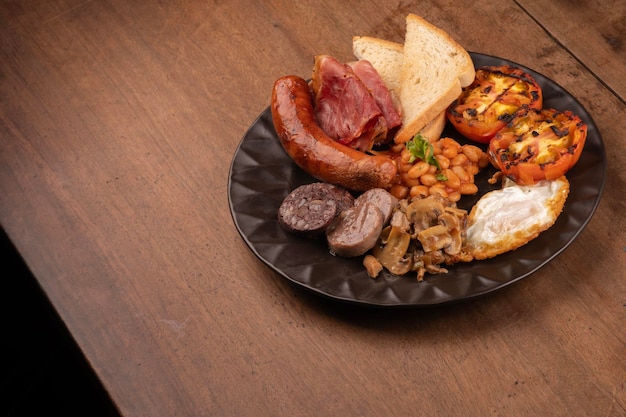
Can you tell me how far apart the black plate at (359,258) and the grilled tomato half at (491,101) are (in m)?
0.09

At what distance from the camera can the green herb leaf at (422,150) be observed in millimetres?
2189

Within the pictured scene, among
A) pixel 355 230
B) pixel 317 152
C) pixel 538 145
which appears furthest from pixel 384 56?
pixel 355 230

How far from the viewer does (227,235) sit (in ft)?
7.57

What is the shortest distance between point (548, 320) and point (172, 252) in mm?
1190

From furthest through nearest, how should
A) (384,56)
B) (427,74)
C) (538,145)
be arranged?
(384,56)
(427,74)
(538,145)

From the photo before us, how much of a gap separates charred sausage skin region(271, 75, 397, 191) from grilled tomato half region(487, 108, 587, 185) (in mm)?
350

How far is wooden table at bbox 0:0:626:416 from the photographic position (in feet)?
6.34

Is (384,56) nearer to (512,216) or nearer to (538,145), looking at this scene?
(538,145)

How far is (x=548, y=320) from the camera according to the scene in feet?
6.52

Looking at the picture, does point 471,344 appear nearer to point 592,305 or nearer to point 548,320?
point 548,320

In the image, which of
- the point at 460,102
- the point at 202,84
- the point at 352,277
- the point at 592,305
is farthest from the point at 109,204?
the point at 592,305

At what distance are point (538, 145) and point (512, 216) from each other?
0.25m

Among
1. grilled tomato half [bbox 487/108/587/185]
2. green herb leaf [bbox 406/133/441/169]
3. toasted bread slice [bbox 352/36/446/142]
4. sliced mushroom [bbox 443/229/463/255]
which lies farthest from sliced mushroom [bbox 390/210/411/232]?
toasted bread slice [bbox 352/36/446/142]

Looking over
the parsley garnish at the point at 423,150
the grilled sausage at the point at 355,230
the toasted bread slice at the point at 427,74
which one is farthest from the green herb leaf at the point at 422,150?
the grilled sausage at the point at 355,230
